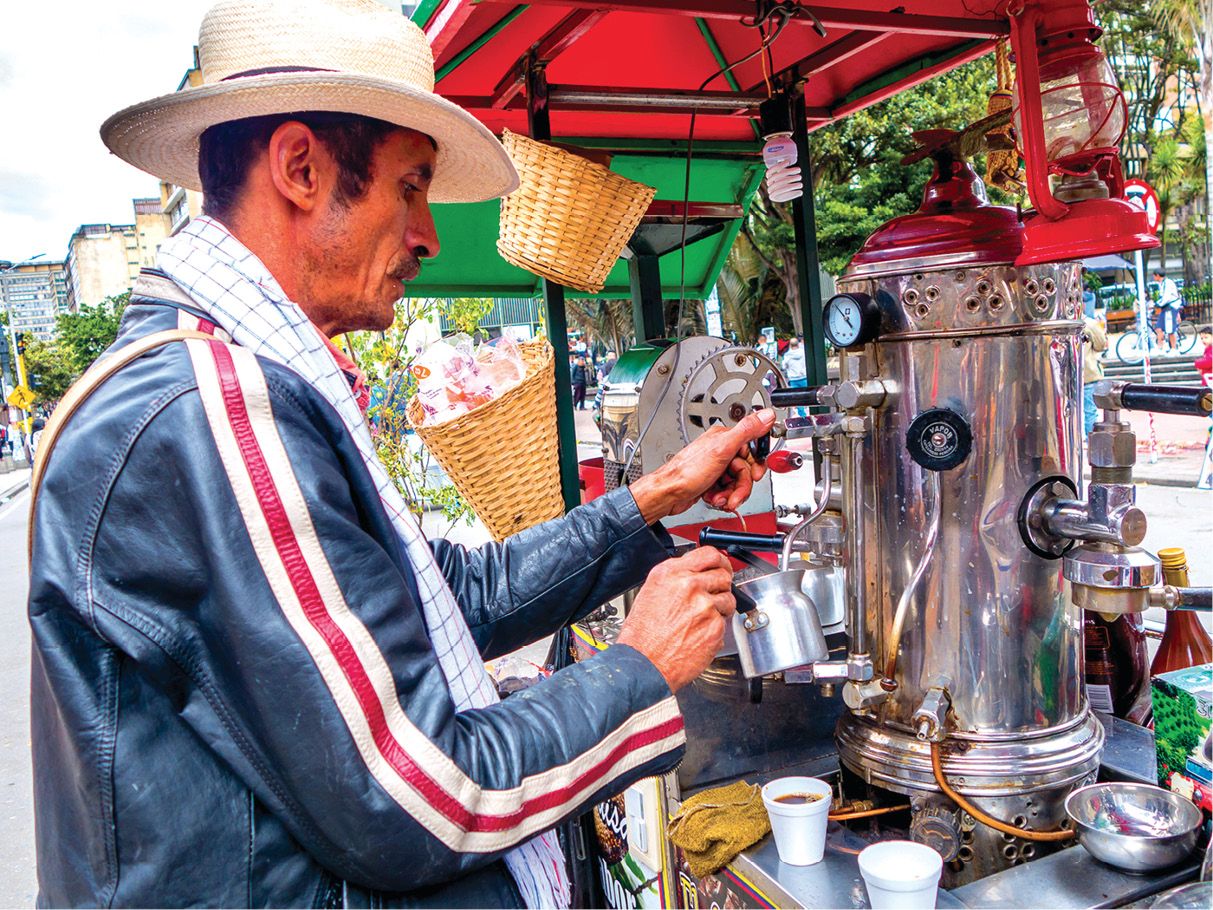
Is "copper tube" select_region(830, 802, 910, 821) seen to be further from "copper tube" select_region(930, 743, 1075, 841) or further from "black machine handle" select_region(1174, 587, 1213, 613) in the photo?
"black machine handle" select_region(1174, 587, 1213, 613)

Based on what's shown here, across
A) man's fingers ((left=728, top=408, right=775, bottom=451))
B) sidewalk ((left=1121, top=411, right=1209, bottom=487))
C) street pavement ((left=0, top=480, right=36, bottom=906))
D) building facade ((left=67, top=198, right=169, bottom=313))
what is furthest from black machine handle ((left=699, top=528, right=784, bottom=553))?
building facade ((left=67, top=198, right=169, bottom=313))

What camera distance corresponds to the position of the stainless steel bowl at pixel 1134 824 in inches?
53.6

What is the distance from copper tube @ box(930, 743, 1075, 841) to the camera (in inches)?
58.2

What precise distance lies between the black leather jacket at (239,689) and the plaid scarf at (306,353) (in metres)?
0.12

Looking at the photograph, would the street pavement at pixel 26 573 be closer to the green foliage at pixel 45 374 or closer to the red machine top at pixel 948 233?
the red machine top at pixel 948 233

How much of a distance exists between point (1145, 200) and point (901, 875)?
146 centimetres

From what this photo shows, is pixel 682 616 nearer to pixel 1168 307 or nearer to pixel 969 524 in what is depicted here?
pixel 969 524

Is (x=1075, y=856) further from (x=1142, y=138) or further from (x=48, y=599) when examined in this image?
(x=1142, y=138)

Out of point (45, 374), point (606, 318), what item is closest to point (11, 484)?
point (606, 318)

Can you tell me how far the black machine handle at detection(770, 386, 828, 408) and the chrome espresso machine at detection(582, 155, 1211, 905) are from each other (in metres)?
0.08

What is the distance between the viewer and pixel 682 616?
123 cm

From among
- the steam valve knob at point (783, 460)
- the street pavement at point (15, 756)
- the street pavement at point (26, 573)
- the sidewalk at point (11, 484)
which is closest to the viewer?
the steam valve knob at point (783, 460)

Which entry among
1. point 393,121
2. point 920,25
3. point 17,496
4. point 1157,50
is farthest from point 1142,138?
point 17,496

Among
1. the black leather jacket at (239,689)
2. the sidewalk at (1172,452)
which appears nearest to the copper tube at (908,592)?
the black leather jacket at (239,689)
